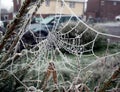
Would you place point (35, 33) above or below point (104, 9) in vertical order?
above

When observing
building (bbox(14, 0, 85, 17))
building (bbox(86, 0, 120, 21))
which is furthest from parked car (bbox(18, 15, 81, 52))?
building (bbox(86, 0, 120, 21))

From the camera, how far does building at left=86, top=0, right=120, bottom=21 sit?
35812 millimetres

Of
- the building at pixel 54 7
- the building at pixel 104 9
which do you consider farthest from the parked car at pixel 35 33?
the building at pixel 104 9

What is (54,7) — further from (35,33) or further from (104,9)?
(104,9)

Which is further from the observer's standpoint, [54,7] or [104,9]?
[104,9]

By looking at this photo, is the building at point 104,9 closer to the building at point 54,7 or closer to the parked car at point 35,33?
the parked car at point 35,33

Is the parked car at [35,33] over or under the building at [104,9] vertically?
over

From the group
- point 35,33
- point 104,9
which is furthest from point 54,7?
point 104,9

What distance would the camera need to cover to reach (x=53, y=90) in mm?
1338

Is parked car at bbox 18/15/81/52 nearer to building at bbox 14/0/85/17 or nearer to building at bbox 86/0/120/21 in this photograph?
building at bbox 14/0/85/17

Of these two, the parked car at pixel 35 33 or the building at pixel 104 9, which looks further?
the building at pixel 104 9

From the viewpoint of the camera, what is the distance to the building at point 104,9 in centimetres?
3581

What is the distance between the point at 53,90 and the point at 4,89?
219mm

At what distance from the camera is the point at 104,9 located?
36250mm
